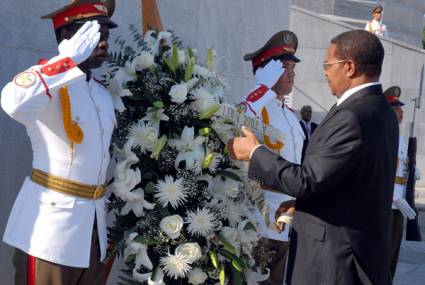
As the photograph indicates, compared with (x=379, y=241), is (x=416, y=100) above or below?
below

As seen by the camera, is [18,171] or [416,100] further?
[416,100]

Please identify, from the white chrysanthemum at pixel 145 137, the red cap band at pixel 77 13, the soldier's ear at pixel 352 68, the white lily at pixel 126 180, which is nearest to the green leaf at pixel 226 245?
the white lily at pixel 126 180

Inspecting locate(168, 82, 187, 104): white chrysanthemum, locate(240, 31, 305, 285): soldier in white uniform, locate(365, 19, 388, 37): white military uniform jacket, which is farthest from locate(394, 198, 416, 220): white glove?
locate(365, 19, 388, 37): white military uniform jacket

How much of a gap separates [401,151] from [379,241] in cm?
392

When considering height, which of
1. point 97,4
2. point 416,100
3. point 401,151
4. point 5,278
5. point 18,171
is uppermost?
point 97,4

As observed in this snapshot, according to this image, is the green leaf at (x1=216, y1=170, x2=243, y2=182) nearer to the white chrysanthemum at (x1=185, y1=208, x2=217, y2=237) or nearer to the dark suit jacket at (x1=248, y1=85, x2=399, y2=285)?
the white chrysanthemum at (x1=185, y1=208, x2=217, y2=237)

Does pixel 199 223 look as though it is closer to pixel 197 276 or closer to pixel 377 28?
pixel 197 276

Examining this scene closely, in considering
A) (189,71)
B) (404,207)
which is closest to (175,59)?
(189,71)

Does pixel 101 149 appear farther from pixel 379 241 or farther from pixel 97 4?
pixel 379 241

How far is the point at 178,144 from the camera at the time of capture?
3809 millimetres

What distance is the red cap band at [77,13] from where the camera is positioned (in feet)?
11.9

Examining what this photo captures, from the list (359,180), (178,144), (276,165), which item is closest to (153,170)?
(178,144)

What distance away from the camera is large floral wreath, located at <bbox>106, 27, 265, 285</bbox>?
147 inches

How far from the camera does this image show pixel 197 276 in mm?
3742
